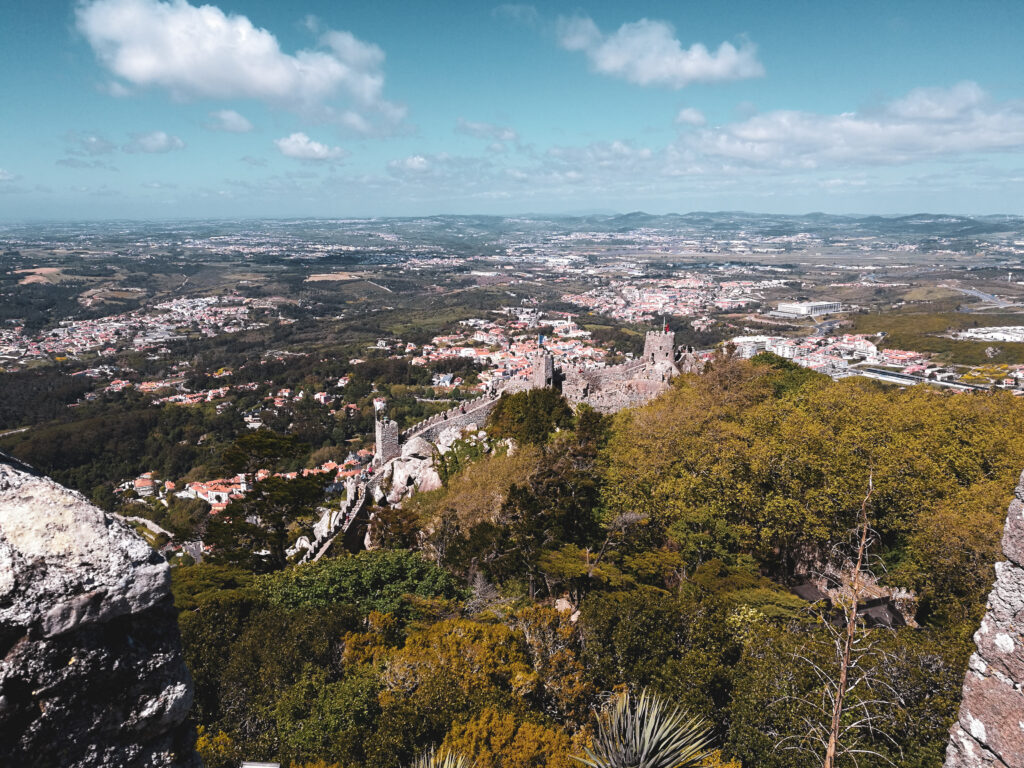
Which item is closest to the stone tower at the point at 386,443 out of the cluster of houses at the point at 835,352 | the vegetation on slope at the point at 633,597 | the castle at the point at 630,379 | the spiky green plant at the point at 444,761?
the vegetation on slope at the point at 633,597

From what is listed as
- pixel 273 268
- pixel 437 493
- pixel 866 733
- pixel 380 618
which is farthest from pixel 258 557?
pixel 273 268

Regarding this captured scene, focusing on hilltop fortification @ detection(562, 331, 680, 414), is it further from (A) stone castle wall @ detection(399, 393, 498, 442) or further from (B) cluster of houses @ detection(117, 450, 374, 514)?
(B) cluster of houses @ detection(117, 450, 374, 514)

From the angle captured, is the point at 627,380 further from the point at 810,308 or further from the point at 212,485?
the point at 810,308

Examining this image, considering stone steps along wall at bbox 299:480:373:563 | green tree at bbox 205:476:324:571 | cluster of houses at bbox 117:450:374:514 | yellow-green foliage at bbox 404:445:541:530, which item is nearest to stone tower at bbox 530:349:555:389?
yellow-green foliage at bbox 404:445:541:530

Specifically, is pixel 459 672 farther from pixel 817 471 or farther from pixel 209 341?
pixel 209 341

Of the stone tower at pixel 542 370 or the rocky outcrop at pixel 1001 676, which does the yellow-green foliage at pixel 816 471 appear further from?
the rocky outcrop at pixel 1001 676
